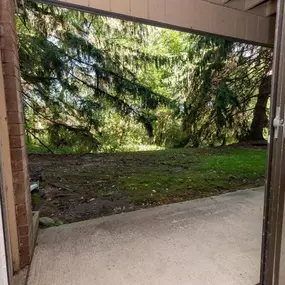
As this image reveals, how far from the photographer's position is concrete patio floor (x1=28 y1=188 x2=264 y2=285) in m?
1.52

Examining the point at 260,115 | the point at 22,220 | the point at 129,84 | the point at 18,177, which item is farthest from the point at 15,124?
the point at 260,115

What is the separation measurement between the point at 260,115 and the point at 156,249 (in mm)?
6614

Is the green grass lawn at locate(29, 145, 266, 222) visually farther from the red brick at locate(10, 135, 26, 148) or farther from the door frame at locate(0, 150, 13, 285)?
the door frame at locate(0, 150, 13, 285)

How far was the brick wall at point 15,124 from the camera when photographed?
1436 millimetres

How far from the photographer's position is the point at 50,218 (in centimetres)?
241

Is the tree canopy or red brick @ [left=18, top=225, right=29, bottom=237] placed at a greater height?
the tree canopy

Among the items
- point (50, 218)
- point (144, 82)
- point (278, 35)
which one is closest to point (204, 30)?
point (278, 35)

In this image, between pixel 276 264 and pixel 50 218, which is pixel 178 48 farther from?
pixel 276 264

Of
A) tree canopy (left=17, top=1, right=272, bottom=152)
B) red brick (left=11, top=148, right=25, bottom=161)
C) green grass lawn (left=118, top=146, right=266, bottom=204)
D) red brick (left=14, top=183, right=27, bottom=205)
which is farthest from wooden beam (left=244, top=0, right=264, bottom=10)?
tree canopy (left=17, top=1, right=272, bottom=152)

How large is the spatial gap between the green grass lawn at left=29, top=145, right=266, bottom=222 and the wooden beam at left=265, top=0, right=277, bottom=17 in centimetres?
214

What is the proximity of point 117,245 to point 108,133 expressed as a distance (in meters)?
4.42

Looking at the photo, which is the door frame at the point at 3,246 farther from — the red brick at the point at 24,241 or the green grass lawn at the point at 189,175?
the green grass lawn at the point at 189,175

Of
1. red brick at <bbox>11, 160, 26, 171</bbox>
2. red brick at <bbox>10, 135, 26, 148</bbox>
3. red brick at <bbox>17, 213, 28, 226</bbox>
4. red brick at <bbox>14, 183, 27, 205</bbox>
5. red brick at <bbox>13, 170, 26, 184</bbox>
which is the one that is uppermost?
red brick at <bbox>10, 135, 26, 148</bbox>

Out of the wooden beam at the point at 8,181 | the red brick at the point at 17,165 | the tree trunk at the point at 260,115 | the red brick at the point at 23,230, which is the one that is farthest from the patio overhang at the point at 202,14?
the tree trunk at the point at 260,115
